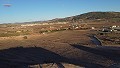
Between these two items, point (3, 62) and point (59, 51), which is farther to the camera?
point (59, 51)

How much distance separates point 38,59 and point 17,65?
3.76 m

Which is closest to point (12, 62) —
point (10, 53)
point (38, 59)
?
point (38, 59)

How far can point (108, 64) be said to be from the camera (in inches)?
1099

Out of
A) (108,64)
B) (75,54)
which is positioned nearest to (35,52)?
(75,54)

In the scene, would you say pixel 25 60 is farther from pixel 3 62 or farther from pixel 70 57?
pixel 70 57

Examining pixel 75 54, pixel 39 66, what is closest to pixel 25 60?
pixel 39 66

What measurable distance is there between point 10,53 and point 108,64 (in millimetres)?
12883

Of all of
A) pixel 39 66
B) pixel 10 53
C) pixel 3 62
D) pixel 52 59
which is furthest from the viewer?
pixel 10 53

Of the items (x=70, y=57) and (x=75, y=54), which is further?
(x=75, y=54)

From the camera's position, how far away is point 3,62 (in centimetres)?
2758

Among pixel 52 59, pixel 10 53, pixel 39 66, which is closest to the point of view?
pixel 39 66

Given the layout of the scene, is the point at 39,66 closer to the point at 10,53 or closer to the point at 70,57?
the point at 70,57

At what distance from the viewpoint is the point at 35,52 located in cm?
3494

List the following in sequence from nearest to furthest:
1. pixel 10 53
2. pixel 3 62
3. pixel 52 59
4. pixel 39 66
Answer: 1. pixel 39 66
2. pixel 3 62
3. pixel 52 59
4. pixel 10 53
